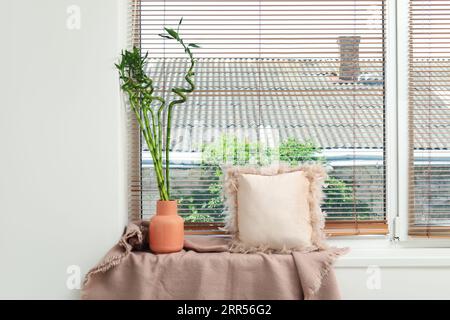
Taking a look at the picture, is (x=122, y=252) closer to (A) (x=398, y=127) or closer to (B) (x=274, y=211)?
(B) (x=274, y=211)

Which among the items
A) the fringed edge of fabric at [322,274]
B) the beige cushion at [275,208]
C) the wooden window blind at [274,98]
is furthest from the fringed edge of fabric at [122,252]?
the fringed edge of fabric at [322,274]

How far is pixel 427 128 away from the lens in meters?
2.27

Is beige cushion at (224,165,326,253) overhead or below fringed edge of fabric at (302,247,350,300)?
overhead

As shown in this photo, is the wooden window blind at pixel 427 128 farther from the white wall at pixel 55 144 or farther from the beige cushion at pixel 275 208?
the white wall at pixel 55 144

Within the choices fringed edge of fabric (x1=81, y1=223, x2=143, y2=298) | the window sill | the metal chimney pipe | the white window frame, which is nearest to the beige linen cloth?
fringed edge of fabric (x1=81, y1=223, x2=143, y2=298)

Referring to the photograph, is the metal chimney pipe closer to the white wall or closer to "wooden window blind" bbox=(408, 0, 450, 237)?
"wooden window blind" bbox=(408, 0, 450, 237)

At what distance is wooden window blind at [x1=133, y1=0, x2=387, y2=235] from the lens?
2.28 meters

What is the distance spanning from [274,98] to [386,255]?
0.81 m

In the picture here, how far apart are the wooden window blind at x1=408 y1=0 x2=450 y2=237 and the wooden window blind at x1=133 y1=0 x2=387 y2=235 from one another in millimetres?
129

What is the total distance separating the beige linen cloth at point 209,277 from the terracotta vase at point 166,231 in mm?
58

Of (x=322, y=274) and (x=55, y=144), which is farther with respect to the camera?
(x=55, y=144)

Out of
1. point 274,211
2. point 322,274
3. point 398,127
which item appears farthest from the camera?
point 398,127

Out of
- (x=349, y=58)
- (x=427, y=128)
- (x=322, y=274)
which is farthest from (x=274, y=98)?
(x=322, y=274)

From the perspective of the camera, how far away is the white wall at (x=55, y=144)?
2.06 meters
